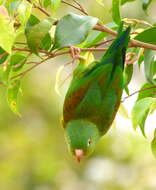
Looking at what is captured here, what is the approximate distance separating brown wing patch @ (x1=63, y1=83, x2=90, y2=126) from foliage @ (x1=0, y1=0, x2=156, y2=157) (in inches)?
4.9

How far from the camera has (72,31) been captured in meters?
1.66

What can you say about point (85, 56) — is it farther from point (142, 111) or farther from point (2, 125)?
point (2, 125)

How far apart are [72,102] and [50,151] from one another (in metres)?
4.17

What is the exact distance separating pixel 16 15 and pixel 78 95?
333mm

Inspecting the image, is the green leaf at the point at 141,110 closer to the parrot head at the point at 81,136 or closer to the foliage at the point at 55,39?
the foliage at the point at 55,39

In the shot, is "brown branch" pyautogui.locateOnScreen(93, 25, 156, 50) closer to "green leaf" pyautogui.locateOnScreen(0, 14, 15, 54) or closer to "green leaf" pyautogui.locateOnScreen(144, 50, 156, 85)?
"green leaf" pyautogui.locateOnScreen(144, 50, 156, 85)

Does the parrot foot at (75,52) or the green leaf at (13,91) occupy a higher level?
the parrot foot at (75,52)

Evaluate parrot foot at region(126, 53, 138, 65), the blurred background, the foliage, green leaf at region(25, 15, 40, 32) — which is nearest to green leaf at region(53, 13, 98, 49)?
the foliage

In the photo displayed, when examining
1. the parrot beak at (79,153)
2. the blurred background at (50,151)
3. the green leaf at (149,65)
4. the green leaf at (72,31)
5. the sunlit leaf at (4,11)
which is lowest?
the blurred background at (50,151)

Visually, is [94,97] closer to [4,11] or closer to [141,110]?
[141,110]

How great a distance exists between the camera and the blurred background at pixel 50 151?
557 centimetres

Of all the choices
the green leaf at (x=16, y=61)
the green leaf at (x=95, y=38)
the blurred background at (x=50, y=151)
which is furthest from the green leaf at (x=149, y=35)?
the blurred background at (x=50, y=151)

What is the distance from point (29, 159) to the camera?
594 centimetres

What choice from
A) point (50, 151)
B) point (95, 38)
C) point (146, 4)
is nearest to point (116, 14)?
point (95, 38)
